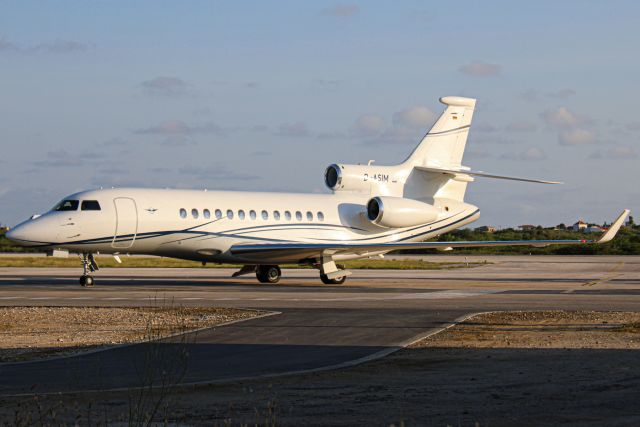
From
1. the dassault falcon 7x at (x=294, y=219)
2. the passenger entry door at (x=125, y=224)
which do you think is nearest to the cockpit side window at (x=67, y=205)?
the dassault falcon 7x at (x=294, y=219)

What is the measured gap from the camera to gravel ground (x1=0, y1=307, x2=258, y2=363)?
14539 mm

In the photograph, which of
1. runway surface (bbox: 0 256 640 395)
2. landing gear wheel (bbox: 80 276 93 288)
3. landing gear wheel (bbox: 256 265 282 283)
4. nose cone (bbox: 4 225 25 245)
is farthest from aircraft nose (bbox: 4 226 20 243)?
landing gear wheel (bbox: 256 265 282 283)

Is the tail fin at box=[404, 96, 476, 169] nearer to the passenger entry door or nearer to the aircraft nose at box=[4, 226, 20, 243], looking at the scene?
the passenger entry door

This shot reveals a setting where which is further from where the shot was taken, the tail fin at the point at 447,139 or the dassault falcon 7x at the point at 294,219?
the tail fin at the point at 447,139

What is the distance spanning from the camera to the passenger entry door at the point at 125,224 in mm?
31969

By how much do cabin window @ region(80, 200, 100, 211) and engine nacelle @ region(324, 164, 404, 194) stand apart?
10228mm

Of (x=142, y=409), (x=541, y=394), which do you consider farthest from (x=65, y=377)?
(x=541, y=394)

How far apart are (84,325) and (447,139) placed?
951 inches

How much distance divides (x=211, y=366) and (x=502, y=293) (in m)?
17.6

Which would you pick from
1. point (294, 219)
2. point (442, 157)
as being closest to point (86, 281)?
point (294, 219)

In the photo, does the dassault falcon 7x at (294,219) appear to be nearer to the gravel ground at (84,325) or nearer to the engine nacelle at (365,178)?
the engine nacelle at (365,178)

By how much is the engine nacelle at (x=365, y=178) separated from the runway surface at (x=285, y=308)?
369 centimetres

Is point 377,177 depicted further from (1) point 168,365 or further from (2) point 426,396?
(2) point 426,396

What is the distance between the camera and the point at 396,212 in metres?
37.0
